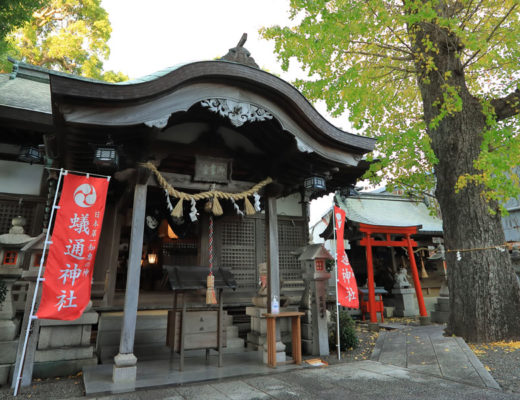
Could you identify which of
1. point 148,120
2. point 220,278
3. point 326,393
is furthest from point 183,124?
point 326,393

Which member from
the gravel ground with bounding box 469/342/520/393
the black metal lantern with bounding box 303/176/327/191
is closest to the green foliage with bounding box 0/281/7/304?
the black metal lantern with bounding box 303/176/327/191

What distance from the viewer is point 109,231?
836 cm

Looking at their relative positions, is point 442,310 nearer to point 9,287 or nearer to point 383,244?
point 383,244

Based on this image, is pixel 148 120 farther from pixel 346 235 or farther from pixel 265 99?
pixel 346 235

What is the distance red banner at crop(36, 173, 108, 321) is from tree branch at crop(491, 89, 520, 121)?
927 centimetres

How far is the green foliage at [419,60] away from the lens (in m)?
7.36

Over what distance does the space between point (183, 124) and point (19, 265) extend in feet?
13.5

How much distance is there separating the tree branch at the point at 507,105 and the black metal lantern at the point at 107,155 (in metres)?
8.91

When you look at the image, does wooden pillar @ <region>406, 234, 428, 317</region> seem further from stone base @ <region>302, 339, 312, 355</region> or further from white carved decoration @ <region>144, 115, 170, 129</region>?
white carved decoration @ <region>144, 115, 170, 129</region>

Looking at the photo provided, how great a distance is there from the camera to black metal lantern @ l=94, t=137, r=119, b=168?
16.0ft

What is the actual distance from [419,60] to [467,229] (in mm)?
4659

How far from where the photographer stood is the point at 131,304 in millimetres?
5086

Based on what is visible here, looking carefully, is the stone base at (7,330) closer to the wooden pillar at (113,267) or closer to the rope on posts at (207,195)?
the wooden pillar at (113,267)

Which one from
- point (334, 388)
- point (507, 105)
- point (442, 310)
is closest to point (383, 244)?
point (442, 310)
